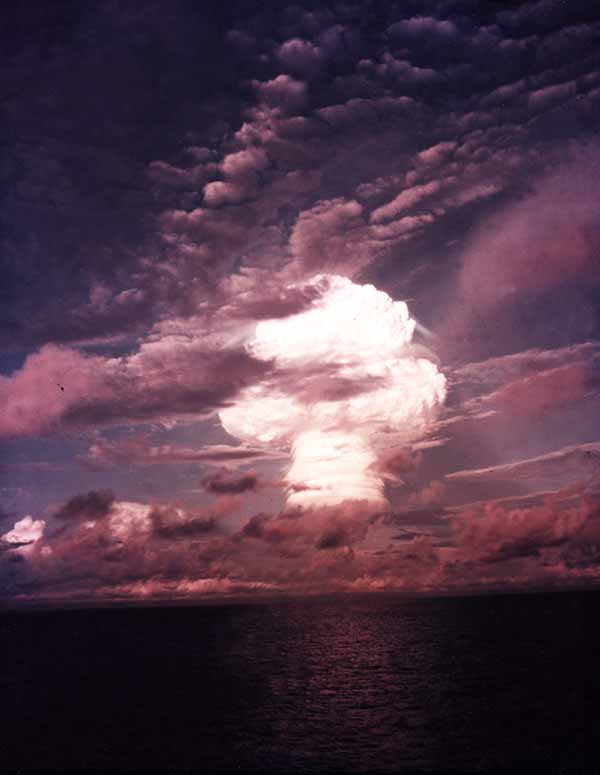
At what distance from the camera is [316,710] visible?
198ft

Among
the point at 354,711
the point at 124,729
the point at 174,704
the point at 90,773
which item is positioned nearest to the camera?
the point at 90,773

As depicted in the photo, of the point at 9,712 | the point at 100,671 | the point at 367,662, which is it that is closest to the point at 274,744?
the point at 9,712

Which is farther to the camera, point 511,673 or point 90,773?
point 511,673

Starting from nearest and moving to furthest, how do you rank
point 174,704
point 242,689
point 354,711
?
point 354,711, point 174,704, point 242,689

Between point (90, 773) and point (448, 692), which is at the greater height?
point (90, 773)

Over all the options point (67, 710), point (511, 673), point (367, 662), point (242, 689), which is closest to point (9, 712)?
point (67, 710)

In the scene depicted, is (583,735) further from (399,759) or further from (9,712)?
(9,712)

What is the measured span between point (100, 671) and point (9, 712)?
111 ft

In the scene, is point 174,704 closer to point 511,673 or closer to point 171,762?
point 171,762

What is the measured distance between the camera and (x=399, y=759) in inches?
1698

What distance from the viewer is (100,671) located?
9800 cm

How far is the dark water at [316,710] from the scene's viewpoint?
44.1 m

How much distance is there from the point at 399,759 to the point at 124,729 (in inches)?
1065

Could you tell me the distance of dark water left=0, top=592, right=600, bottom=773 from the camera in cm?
4409
